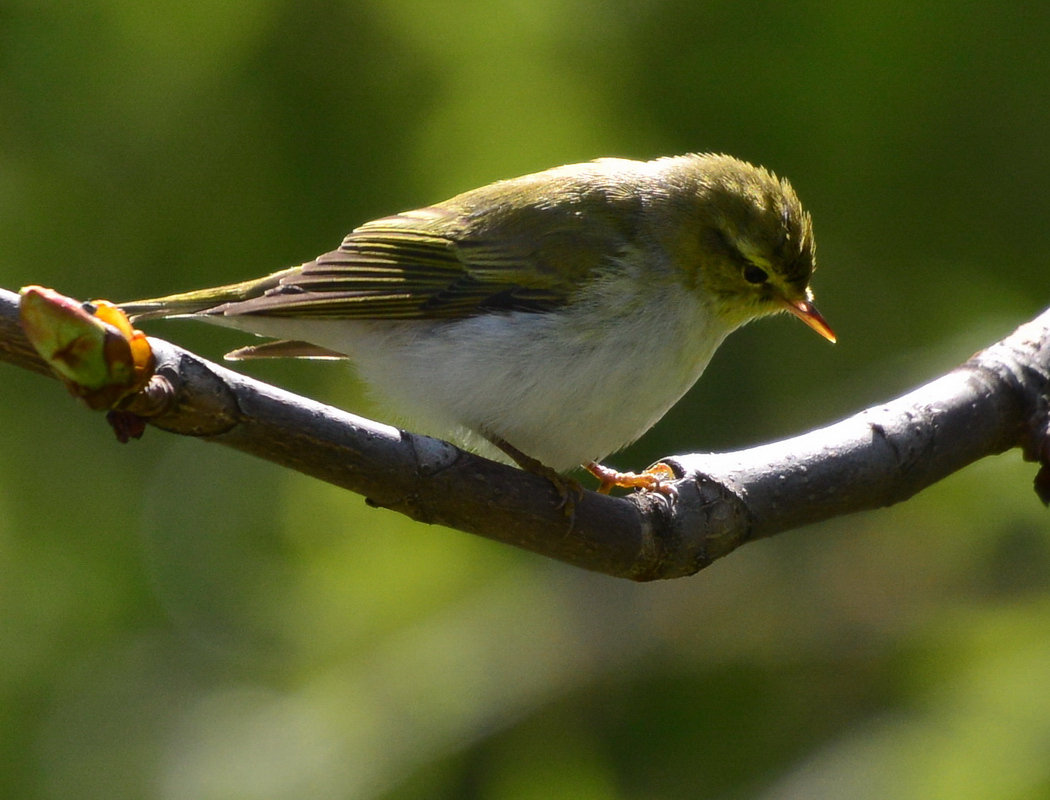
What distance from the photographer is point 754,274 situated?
3.30 m

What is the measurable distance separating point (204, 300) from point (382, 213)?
0.61m

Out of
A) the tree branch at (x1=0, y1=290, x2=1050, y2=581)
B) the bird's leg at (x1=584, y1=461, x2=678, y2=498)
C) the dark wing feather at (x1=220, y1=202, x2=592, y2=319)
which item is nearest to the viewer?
the tree branch at (x1=0, y1=290, x2=1050, y2=581)

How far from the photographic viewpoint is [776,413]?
3961 mm

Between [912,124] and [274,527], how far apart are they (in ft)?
8.04

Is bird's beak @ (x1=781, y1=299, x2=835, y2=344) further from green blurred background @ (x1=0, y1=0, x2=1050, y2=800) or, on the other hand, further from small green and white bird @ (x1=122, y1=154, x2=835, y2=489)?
green blurred background @ (x1=0, y1=0, x2=1050, y2=800)

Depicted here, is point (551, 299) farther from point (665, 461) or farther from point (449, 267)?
point (665, 461)

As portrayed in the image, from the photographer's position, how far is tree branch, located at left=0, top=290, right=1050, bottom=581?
1.64 meters

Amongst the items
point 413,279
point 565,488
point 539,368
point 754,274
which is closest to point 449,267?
point 413,279

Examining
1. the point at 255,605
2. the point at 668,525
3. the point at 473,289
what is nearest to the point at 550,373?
the point at 473,289

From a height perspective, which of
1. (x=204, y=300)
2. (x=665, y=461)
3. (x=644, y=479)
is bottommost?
(x=644, y=479)

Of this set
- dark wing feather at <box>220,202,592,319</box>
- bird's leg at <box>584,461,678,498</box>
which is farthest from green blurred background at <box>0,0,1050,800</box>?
bird's leg at <box>584,461,678,498</box>

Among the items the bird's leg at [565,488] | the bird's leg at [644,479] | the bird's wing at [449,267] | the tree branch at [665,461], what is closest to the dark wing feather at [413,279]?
the bird's wing at [449,267]

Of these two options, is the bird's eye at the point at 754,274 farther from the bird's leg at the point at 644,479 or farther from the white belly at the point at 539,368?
the bird's leg at the point at 644,479

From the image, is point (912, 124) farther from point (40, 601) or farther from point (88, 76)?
point (40, 601)
